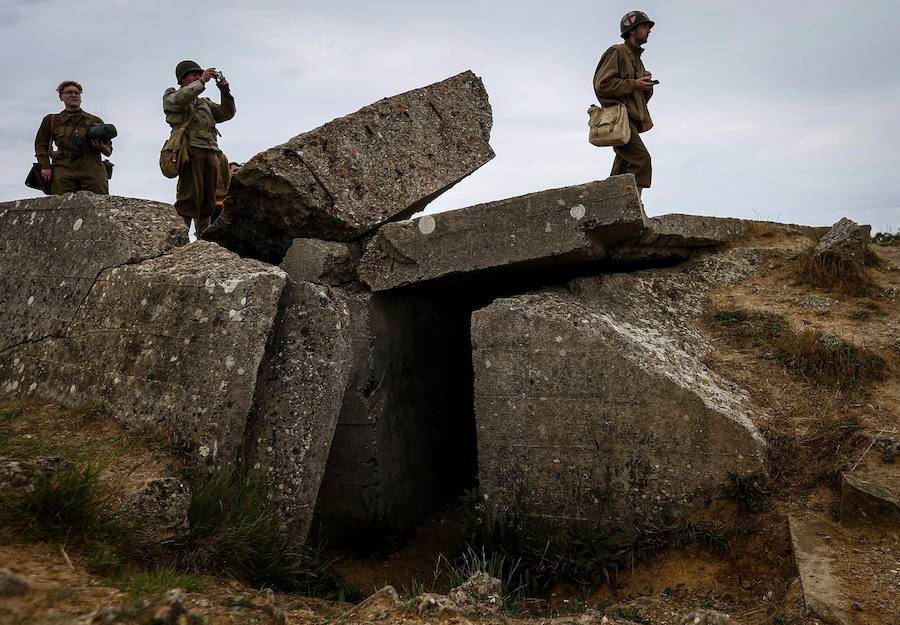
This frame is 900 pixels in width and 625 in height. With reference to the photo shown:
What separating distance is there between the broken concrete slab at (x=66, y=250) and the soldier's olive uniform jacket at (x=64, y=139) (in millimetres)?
1664

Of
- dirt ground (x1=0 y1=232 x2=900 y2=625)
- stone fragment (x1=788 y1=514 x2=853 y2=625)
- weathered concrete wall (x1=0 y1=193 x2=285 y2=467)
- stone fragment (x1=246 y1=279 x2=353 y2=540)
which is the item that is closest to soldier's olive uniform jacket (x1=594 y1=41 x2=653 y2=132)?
dirt ground (x1=0 y1=232 x2=900 y2=625)

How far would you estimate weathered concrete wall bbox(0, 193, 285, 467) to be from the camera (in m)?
3.63

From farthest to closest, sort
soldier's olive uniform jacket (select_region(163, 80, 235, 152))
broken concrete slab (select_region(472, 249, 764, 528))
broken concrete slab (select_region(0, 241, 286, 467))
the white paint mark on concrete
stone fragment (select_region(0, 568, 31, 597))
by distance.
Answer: soldier's olive uniform jacket (select_region(163, 80, 235, 152)) < the white paint mark on concrete < broken concrete slab (select_region(472, 249, 764, 528)) < broken concrete slab (select_region(0, 241, 286, 467)) < stone fragment (select_region(0, 568, 31, 597))

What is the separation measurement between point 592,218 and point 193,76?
352cm

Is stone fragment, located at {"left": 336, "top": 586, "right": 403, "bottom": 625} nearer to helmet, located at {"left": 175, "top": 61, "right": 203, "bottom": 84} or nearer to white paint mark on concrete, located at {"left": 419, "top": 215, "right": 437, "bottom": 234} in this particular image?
white paint mark on concrete, located at {"left": 419, "top": 215, "right": 437, "bottom": 234}

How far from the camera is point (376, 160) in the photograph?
531 centimetres

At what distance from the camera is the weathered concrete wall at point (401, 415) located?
4891mm

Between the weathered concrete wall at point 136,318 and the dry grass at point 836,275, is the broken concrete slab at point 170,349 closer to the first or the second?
the weathered concrete wall at point 136,318

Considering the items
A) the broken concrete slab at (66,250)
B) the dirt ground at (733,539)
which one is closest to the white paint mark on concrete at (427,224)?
the broken concrete slab at (66,250)

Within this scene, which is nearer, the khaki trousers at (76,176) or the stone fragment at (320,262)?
the stone fragment at (320,262)

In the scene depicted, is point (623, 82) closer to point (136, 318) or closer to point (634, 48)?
point (634, 48)

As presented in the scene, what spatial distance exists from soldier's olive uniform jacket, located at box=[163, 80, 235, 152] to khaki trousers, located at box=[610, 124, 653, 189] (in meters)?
3.19


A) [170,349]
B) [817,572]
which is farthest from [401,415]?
[817,572]

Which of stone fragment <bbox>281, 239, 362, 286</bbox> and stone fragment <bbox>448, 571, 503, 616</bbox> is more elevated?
stone fragment <bbox>281, 239, 362, 286</bbox>
